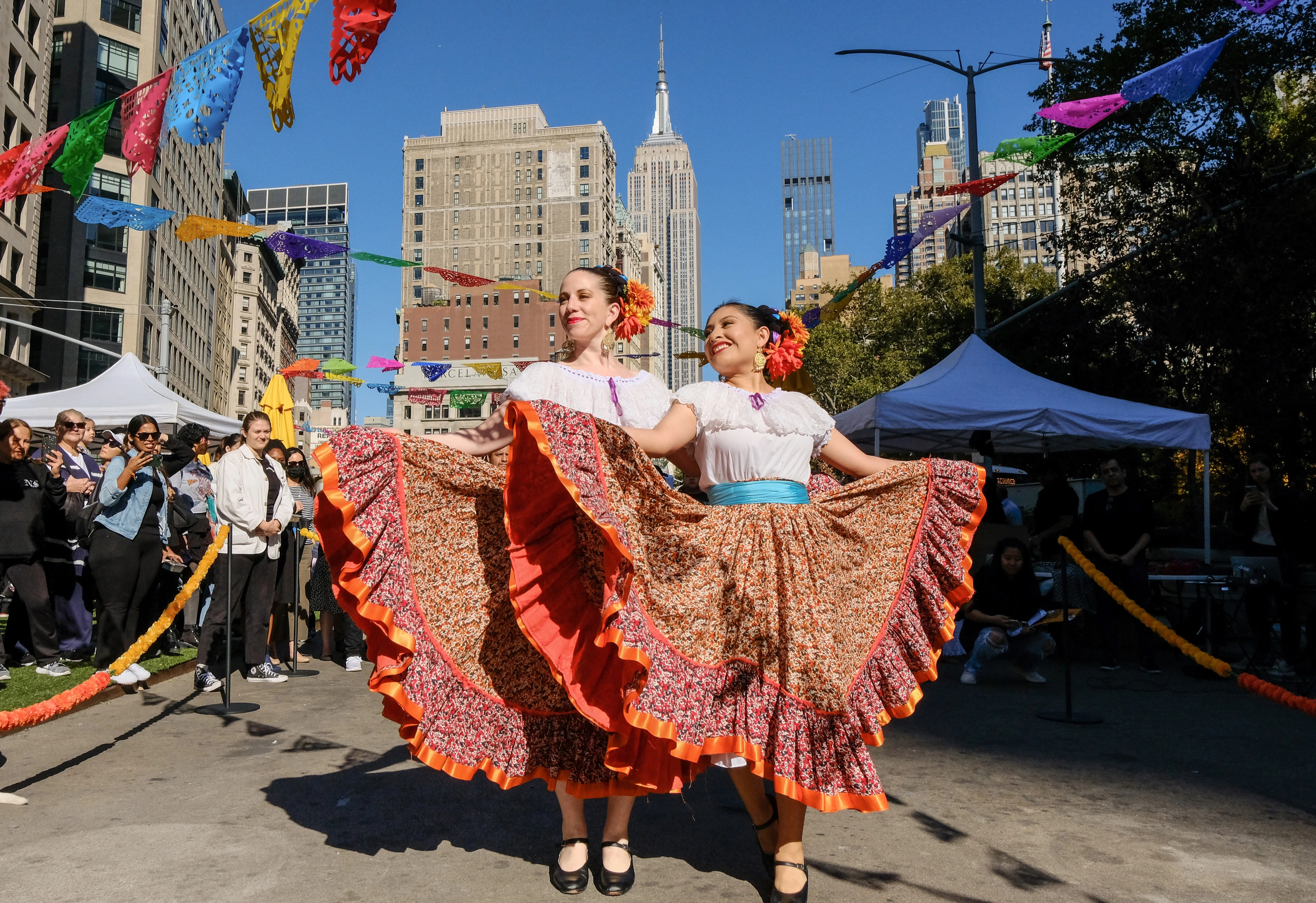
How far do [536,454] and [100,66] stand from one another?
193ft

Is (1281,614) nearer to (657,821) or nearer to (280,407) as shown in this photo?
(657,821)

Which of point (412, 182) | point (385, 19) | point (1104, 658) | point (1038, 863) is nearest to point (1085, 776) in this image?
point (1038, 863)

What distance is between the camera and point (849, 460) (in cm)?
364

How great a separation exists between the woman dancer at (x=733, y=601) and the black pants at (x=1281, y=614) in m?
6.06

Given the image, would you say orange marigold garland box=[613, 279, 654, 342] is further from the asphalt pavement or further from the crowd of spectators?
the crowd of spectators

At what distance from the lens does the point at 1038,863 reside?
3.54 metres

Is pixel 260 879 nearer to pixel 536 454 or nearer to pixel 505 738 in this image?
pixel 505 738

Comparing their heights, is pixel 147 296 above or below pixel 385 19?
above

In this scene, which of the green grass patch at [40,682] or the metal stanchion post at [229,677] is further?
the metal stanchion post at [229,677]

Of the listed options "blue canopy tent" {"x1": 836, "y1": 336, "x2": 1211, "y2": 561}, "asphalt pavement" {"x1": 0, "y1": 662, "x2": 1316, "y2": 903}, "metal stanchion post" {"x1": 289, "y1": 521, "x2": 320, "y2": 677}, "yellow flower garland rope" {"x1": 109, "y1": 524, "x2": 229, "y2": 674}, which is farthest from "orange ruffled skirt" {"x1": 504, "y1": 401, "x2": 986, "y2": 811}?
"blue canopy tent" {"x1": 836, "y1": 336, "x2": 1211, "y2": 561}

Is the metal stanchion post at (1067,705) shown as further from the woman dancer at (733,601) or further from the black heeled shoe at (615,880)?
the black heeled shoe at (615,880)

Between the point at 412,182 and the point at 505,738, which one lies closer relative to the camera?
the point at 505,738

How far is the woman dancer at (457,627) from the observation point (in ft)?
10.4

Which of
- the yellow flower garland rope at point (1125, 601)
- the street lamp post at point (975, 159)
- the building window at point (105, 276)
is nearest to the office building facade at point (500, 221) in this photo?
the building window at point (105, 276)
